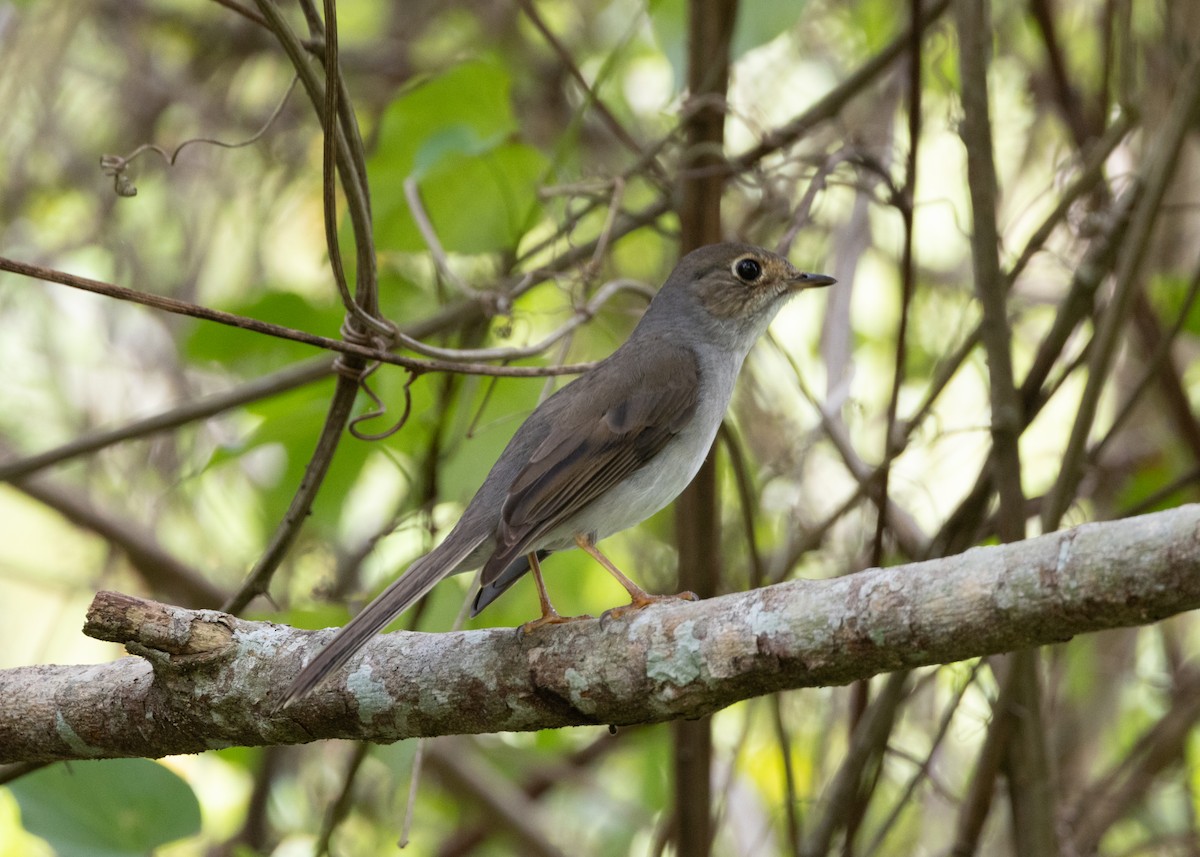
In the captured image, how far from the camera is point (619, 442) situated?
3.61 metres

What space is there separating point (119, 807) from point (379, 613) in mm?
1059

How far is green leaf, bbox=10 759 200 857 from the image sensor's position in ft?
10.6

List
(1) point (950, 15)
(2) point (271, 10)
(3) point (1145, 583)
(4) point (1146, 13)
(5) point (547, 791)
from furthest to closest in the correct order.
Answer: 1. (5) point (547, 791)
2. (4) point (1146, 13)
3. (1) point (950, 15)
4. (2) point (271, 10)
5. (3) point (1145, 583)

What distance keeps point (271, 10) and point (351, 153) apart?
0.44m

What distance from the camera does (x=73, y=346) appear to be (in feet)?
21.9

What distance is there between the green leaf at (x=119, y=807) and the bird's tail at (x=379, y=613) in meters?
0.83

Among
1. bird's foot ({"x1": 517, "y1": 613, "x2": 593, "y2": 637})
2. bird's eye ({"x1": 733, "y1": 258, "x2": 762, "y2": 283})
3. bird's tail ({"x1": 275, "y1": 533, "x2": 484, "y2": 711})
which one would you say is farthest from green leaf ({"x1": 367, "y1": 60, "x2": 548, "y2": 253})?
bird's foot ({"x1": 517, "y1": 613, "x2": 593, "y2": 637})

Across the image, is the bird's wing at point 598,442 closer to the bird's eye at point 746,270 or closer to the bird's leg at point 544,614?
the bird's leg at point 544,614

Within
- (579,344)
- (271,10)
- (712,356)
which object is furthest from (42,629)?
(271,10)

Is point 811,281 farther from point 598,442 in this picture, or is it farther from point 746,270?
point 598,442

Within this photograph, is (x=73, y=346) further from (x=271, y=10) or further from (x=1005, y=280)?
(x=1005, y=280)

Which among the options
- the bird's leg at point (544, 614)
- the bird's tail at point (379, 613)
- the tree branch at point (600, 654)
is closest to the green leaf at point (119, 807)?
the tree branch at point (600, 654)

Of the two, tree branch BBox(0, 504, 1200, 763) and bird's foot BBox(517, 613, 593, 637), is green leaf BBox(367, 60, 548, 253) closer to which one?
bird's foot BBox(517, 613, 593, 637)

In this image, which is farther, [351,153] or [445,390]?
[445,390]
